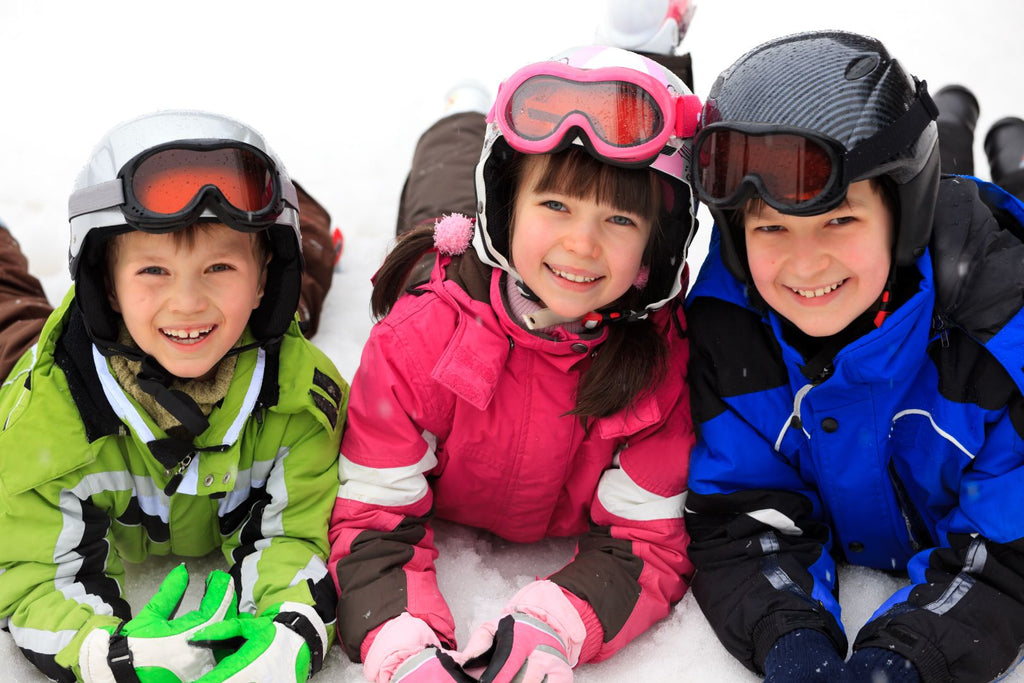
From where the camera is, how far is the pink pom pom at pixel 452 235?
2.67 metres

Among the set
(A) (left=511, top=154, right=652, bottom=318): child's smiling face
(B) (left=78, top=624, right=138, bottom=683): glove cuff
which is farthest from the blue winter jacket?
(B) (left=78, top=624, right=138, bottom=683): glove cuff

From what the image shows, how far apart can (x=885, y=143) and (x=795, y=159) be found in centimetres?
18

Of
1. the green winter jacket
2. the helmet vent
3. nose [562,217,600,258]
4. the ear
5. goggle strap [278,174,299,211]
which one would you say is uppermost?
the helmet vent

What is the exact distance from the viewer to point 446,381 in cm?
247

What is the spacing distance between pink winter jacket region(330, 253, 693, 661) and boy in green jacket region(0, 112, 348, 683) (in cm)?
12

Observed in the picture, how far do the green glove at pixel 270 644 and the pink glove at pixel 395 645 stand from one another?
0.13 metres

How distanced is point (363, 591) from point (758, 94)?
145 cm

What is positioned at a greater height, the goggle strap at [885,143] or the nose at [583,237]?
the goggle strap at [885,143]

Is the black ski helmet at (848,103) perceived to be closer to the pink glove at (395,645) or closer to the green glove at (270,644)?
the pink glove at (395,645)

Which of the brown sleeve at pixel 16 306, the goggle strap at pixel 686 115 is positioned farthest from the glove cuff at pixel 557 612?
the brown sleeve at pixel 16 306

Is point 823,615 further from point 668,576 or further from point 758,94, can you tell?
point 758,94

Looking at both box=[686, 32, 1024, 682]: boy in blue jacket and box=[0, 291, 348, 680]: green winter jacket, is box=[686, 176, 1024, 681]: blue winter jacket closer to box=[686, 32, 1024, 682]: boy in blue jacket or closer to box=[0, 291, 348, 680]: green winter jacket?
box=[686, 32, 1024, 682]: boy in blue jacket

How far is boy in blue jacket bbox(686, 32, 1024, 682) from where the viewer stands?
7.01 feet

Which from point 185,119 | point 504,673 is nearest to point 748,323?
point 504,673
